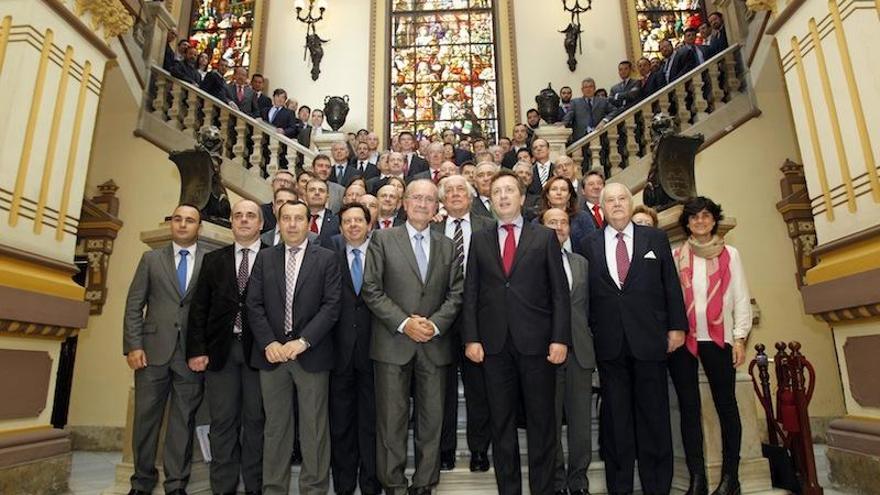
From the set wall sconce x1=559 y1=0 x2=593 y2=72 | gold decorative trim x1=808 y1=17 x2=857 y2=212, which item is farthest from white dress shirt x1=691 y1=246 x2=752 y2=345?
wall sconce x1=559 y1=0 x2=593 y2=72

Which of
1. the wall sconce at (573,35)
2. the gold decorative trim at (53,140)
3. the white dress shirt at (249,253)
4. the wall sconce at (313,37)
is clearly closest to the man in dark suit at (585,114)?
the wall sconce at (573,35)

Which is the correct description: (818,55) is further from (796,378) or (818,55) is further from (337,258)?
(337,258)

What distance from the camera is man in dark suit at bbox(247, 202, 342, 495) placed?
2725 millimetres

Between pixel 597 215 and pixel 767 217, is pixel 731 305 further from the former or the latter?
pixel 767 217

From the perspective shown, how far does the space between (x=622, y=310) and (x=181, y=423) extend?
91.3 inches

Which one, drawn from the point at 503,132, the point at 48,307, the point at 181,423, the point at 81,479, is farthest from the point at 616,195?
the point at 503,132

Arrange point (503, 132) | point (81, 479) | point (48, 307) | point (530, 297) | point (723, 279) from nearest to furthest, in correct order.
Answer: point (530, 297) → point (723, 279) → point (48, 307) → point (81, 479) → point (503, 132)

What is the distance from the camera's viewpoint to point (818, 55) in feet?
11.8

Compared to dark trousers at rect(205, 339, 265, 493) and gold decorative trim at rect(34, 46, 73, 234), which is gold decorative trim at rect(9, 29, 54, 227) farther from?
dark trousers at rect(205, 339, 265, 493)

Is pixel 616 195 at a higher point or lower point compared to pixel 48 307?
higher

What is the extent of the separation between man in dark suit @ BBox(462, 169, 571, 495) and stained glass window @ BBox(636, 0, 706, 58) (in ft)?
28.3

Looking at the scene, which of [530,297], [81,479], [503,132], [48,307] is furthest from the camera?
[503,132]

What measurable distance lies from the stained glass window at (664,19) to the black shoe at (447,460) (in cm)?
891

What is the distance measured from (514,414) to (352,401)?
84cm
